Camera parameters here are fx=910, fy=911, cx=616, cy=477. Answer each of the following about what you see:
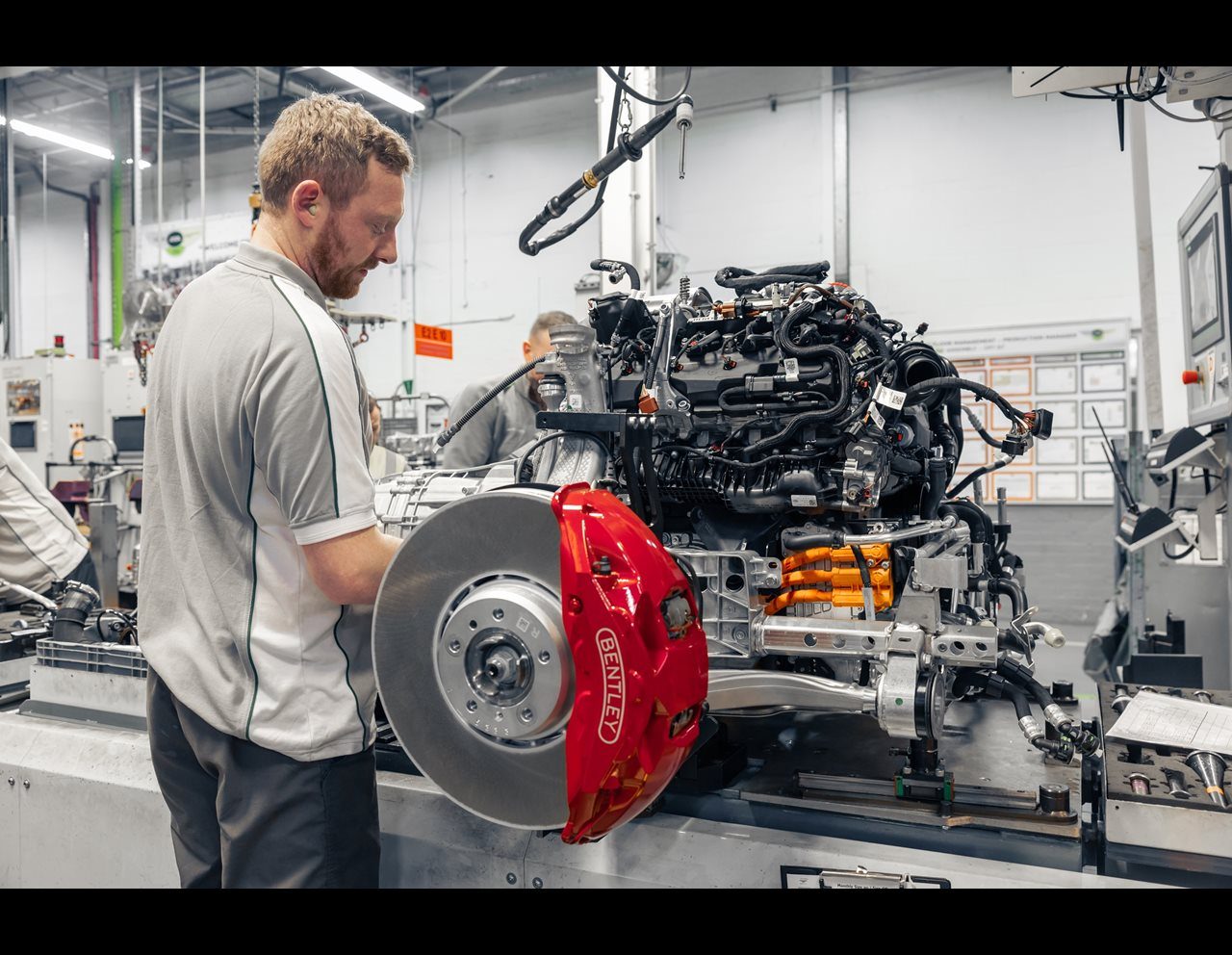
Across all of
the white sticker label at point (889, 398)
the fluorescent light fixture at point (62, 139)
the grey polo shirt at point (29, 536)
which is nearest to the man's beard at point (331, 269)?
the white sticker label at point (889, 398)

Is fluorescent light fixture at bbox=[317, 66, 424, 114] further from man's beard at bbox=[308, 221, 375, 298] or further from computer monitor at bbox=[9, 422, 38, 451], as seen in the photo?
man's beard at bbox=[308, 221, 375, 298]

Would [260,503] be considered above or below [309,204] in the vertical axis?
below

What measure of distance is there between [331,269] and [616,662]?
82 centimetres

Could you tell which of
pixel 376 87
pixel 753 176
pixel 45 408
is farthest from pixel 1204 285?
pixel 45 408

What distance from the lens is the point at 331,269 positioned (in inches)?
59.1

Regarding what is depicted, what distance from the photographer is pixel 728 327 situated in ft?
6.75

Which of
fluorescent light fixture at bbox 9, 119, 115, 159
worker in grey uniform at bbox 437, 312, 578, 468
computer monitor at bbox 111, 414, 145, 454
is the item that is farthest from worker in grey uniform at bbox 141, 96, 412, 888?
fluorescent light fixture at bbox 9, 119, 115, 159

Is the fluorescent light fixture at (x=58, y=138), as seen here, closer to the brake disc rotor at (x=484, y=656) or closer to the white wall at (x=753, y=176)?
the white wall at (x=753, y=176)

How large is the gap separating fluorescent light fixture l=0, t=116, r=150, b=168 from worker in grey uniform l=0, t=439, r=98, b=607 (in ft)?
26.7

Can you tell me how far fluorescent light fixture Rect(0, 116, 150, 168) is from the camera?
973 centimetres

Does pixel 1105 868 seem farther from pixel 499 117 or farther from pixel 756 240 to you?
pixel 499 117

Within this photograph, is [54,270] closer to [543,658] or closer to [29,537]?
[29,537]

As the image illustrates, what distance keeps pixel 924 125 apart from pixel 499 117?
427 cm

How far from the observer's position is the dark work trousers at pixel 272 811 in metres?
1.36
